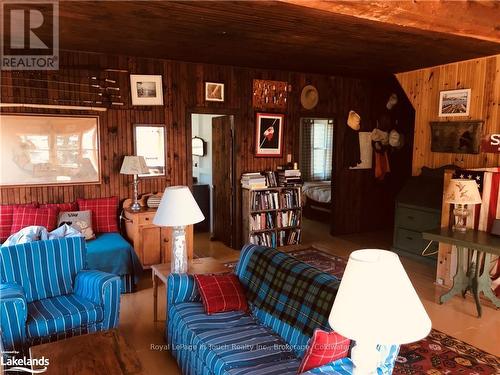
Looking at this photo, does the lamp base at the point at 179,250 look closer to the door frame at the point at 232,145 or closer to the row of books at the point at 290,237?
the door frame at the point at 232,145

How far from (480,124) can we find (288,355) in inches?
155

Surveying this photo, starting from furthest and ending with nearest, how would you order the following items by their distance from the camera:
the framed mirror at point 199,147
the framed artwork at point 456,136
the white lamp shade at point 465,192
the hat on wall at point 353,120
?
the framed mirror at point 199,147 → the hat on wall at point 353,120 → the framed artwork at point 456,136 → the white lamp shade at point 465,192

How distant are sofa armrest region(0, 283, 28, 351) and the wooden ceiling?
6.89 ft

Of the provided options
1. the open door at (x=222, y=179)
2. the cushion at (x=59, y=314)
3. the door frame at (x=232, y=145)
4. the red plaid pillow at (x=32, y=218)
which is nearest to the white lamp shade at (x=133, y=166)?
the door frame at (x=232, y=145)

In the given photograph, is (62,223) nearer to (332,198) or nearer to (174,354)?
(174,354)

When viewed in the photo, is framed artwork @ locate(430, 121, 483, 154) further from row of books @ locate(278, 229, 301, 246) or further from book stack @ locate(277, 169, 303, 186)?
row of books @ locate(278, 229, 301, 246)

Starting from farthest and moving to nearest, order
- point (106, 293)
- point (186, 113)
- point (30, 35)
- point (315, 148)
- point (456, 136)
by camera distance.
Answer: point (315, 148) → point (186, 113) → point (456, 136) → point (30, 35) → point (106, 293)

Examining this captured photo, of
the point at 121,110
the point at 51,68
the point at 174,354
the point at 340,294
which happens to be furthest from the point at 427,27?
the point at 51,68

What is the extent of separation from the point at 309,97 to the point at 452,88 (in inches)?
79.5

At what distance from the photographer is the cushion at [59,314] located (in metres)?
2.70

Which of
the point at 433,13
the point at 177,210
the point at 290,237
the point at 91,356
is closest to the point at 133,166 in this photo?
the point at 177,210

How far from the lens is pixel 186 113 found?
5.34 m

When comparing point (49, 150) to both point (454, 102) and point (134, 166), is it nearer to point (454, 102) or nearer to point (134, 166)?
point (134, 166)

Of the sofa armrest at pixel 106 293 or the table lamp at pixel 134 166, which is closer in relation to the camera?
the sofa armrest at pixel 106 293
